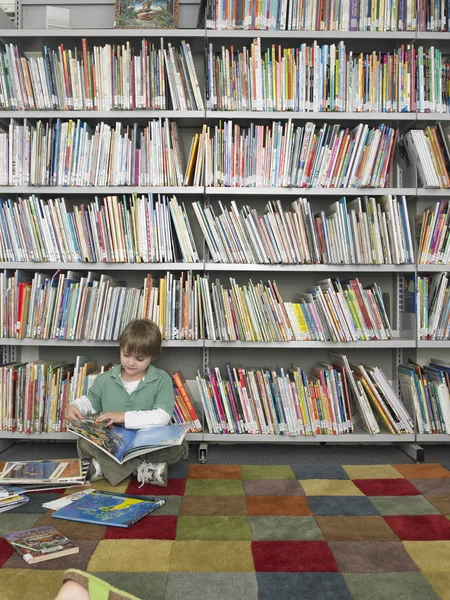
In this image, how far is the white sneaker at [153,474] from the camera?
7.24ft

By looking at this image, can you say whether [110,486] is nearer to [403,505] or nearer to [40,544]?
[40,544]

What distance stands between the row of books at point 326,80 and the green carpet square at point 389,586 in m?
2.12

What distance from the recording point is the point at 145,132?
2.74 m

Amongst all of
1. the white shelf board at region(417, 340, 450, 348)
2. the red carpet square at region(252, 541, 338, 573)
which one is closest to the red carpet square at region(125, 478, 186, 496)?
the red carpet square at region(252, 541, 338, 573)

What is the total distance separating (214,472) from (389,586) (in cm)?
111

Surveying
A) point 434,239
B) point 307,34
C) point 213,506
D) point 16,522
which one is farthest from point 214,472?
point 307,34

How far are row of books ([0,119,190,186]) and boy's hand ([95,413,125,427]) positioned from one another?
1.15 m

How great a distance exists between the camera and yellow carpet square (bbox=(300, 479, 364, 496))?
2131mm

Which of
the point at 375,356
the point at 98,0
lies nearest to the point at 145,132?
the point at 98,0

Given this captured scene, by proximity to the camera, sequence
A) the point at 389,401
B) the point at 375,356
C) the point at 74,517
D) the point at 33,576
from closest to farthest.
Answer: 1. the point at 33,576
2. the point at 74,517
3. the point at 389,401
4. the point at 375,356

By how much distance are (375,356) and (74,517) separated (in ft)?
6.21

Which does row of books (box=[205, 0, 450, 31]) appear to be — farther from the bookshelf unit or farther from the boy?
the boy

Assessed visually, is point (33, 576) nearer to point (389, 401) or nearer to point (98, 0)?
point (389, 401)

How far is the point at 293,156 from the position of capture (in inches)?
108
